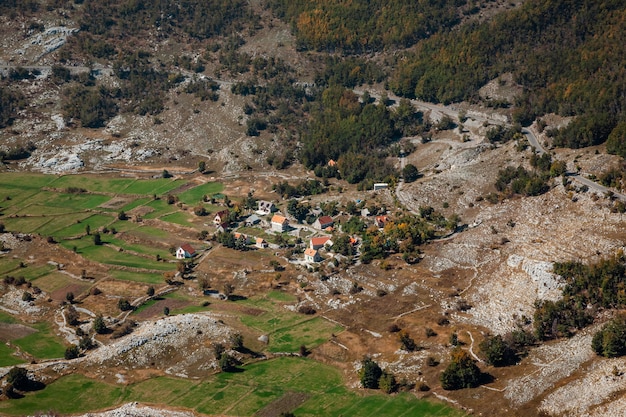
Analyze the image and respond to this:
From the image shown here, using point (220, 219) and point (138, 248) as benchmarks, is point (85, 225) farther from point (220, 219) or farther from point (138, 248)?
point (220, 219)

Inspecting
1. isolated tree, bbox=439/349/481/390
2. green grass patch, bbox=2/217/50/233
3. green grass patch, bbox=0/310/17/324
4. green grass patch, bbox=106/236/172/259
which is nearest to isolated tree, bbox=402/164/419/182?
green grass patch, bbox=106/236/172/259

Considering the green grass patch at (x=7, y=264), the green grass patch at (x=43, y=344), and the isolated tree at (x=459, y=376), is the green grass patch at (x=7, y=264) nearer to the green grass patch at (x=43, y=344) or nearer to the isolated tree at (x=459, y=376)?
the green grass patch at (x=43, y=344)

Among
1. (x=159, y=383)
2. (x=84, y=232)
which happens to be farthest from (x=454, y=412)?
(x=84, y=232)

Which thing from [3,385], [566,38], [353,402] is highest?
[566,38]

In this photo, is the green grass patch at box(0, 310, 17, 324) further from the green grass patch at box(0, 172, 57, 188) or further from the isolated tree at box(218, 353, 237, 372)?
the green grass patch at box(0, 172, 57, 188)

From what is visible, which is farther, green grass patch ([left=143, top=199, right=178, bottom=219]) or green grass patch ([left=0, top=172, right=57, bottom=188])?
green grass patch ([left=0, top=172, right=57, bottom=188])

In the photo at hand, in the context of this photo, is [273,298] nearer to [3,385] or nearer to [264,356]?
[264,356]
